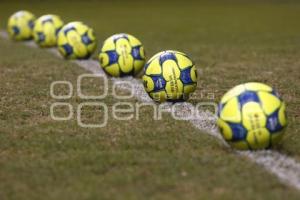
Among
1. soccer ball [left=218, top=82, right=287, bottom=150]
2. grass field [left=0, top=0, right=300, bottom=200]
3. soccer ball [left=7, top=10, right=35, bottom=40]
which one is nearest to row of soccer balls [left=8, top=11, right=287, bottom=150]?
soccer ball [left=218, top=82, right=287, bottom=150]

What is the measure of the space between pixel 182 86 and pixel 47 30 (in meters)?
5.72

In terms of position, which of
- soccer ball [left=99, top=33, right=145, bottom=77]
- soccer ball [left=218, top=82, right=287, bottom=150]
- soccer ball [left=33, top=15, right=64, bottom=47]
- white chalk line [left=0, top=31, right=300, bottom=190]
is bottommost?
white chalk line [left=0, top=31, right=300, bottom=190]

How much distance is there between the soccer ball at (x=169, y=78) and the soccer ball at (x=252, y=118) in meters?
1.62

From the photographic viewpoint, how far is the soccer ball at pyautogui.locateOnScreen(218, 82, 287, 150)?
15.0 feet

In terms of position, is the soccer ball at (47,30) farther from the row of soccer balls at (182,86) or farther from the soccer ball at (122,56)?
the soccer ball at (122,56)

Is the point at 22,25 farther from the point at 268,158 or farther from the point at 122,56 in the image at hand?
the point at 268,158

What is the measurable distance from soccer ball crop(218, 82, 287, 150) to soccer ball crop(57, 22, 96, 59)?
5.09 metres

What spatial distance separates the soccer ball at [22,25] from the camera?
42.3ft

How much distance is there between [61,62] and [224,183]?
5999 mm

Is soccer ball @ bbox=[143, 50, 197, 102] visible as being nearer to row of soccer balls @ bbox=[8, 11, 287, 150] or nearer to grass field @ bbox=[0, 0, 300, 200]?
row of soccer balls @ bbox=[8, 11, 287, 150]

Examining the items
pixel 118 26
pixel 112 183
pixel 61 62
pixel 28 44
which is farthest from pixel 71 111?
pixel 118 26

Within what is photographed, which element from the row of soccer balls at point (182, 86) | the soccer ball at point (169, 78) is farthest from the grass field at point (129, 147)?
the soccer ball at point (169, 78)

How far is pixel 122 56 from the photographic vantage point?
7.82 meters

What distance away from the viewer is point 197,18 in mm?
17969
